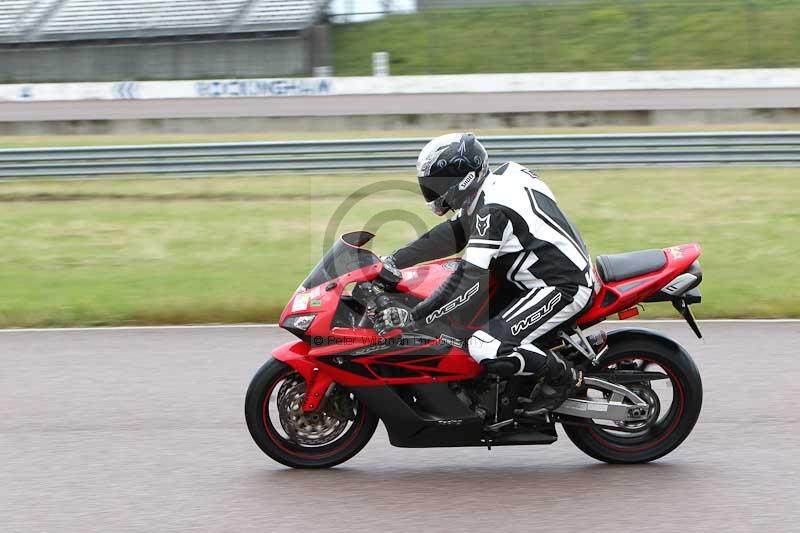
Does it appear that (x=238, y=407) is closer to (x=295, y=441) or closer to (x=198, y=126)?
(x=295, y=441)

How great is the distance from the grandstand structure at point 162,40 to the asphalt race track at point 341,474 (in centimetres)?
2795

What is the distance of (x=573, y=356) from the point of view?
5465mm

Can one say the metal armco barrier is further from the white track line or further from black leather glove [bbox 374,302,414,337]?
black leather glove [bbox 374,302,414,337]

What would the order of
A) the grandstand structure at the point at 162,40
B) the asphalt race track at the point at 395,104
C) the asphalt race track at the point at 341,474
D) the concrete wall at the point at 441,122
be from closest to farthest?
the asphalt race track at the point at 341,474, the concrete wall at the point at 441,122, the asphalt race track at the point at 395,104, the grandstand structure at the point at 162,40

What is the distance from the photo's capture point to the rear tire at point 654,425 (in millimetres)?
5426

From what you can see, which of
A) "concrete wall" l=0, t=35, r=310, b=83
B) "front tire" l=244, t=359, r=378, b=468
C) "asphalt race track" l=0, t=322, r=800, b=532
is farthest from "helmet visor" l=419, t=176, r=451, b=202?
"concrete wall" l=0, t=35, r=310, b=83

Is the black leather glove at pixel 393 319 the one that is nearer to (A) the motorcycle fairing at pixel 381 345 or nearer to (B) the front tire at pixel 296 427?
(A) the motorcycle fairing at pixel 381 345

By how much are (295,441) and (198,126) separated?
1943cm

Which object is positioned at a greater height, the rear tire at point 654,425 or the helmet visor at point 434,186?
the helmet visor at point 434,186

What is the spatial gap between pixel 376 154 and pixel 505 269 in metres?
10.7

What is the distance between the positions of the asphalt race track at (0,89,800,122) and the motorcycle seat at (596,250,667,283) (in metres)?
19.4

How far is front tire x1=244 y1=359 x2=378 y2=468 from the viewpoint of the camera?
545cm

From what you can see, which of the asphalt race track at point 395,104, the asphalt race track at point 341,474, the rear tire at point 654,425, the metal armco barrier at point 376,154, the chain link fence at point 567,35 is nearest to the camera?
the asphalt race track at point 341,474

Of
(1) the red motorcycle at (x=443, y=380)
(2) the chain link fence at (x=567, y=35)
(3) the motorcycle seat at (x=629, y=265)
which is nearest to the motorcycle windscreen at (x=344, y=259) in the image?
(1) the red motorcycle at (x=443, y=380)
